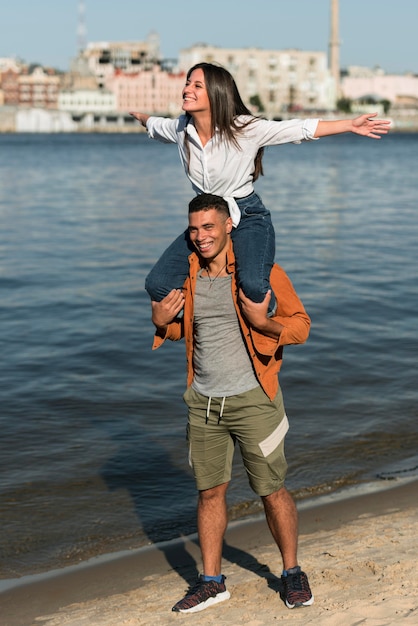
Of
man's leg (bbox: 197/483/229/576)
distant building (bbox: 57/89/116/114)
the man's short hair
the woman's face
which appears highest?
the woman's face

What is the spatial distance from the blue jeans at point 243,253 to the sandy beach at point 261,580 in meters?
1.48

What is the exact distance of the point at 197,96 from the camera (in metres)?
4.66

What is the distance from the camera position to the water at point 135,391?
712cm

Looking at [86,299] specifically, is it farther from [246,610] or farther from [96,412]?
[246,610]

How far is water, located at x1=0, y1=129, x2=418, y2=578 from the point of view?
7.12 meters

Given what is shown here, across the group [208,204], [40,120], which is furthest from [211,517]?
[40,120]

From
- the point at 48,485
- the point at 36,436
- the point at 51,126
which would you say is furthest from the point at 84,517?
the point at 51,126

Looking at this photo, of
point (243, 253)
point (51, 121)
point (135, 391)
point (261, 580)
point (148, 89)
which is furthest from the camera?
point (51, 121)

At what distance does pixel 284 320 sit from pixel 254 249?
383 mm

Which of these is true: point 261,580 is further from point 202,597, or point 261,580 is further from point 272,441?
point 272,441

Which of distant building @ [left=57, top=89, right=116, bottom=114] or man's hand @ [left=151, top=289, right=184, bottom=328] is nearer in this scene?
man's hand @ [left=151, top=289, right=184, bottom=328]

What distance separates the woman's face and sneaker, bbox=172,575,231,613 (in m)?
2.33

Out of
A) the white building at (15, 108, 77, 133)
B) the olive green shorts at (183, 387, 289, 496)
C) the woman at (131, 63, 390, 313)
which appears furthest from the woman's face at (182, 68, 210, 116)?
the white building at (15, 108, 77, 133)

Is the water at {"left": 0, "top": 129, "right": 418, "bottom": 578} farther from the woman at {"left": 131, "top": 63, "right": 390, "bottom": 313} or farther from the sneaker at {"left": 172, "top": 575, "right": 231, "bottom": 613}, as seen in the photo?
the woman at {"left": 131, "top": 63, "right": 390, "bottom": 313}
